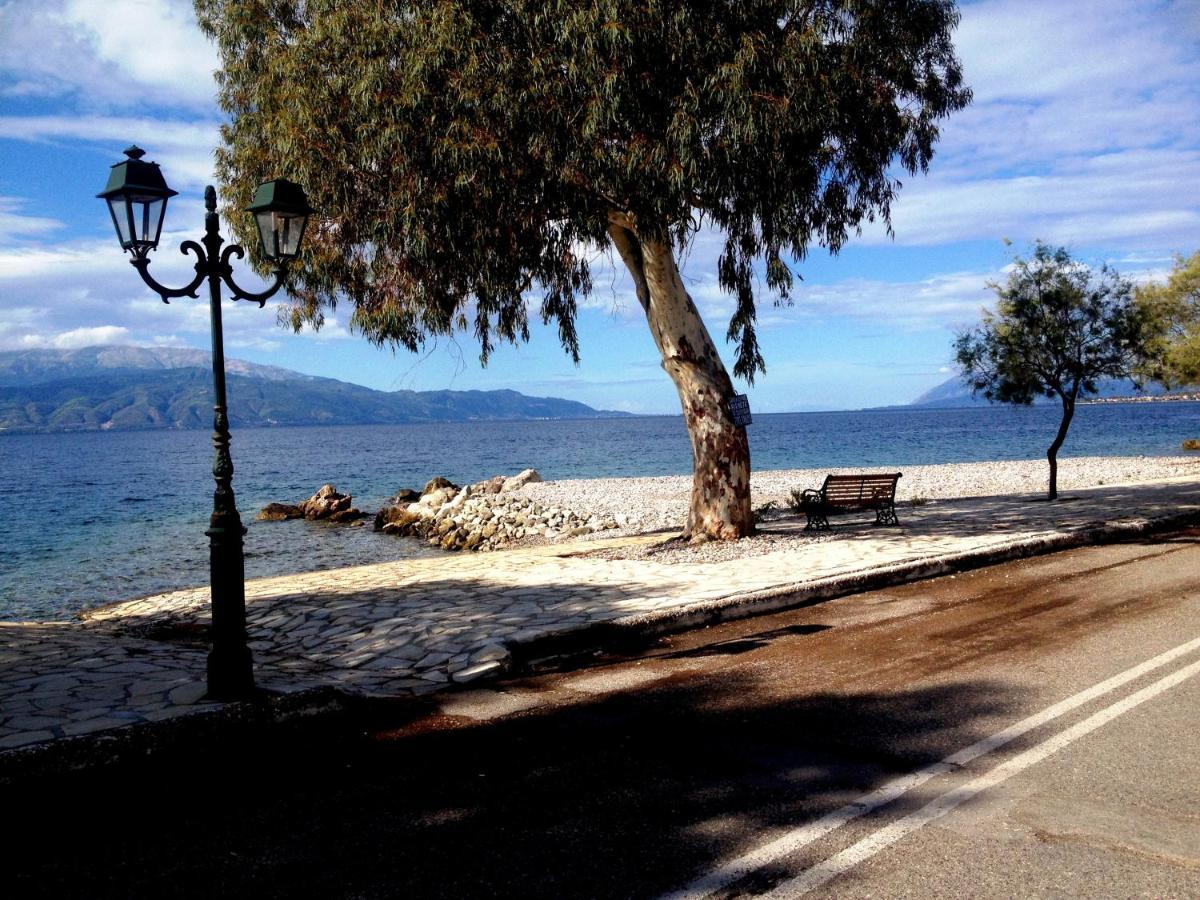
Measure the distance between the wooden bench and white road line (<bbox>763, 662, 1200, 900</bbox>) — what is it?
9723 mm

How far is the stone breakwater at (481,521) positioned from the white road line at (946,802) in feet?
60.1

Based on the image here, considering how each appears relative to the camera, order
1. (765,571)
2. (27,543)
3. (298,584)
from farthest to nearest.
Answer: (27,543) → (298,584) → (765,571)

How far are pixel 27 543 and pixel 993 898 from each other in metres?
36.1

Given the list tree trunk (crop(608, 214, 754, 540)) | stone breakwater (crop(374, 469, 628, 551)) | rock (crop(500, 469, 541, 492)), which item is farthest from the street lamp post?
rock (crop(500, 469, 541, 492))

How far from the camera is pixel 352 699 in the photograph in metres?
6.82

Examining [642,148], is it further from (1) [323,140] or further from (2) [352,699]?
(2) [352,699]

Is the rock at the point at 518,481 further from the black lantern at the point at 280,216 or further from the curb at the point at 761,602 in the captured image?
the black lantern at the point at 280,216

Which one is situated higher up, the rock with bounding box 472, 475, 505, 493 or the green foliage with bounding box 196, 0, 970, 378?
the green foliage with bounding box 196, 0, 970, 378

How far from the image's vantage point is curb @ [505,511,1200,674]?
8250 millimetres

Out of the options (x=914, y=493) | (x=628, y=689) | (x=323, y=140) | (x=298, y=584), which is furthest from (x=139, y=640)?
(x=914, y=493)

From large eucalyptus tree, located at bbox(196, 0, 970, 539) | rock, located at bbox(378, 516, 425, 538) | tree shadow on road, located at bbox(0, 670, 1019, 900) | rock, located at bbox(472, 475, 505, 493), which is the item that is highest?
large eucalyptus tree, located at bbox(196, 0, 970, 539)

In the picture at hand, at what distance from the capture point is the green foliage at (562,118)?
11.7 meters

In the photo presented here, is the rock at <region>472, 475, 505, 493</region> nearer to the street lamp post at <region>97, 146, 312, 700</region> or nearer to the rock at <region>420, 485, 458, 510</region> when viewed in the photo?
the rock at <region>420, 485, 458, 510</region>

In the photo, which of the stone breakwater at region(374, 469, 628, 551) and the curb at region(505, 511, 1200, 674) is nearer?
the curb at region(505, 511, 1200, 674)
